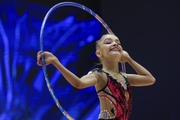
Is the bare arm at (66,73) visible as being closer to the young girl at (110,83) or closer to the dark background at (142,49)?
the young girl at (110,83)

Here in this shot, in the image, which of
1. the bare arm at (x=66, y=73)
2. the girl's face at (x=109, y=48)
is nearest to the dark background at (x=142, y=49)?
the girl's face at (x=109, y=48)

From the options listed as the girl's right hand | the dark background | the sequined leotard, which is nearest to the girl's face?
the sequined leotard

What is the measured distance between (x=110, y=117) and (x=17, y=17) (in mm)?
1900

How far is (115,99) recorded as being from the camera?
217 cm

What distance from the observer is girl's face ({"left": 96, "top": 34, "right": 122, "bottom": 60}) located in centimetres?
226

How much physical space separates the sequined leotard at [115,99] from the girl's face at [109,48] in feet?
0.43

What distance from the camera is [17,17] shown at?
11.9 ft

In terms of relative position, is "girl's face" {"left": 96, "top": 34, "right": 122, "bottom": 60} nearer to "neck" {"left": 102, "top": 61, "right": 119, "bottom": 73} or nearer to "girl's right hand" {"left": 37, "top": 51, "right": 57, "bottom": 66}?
"neck" {"left": 102, "top": 61, "right": 119, "bottom": 73}

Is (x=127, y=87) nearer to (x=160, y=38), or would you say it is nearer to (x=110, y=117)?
(x=110, y=117)

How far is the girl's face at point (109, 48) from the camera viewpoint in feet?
7.40

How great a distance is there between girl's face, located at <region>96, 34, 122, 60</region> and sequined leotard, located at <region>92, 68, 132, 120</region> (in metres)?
0.13

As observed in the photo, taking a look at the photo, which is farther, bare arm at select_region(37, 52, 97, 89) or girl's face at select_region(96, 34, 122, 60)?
girl's face at select_region(96, 34, 122, 60)

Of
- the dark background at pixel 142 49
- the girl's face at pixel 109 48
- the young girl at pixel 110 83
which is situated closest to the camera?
the young girl at pixel 110 83

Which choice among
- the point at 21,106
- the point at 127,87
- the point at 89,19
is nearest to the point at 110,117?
the point at 127,87
